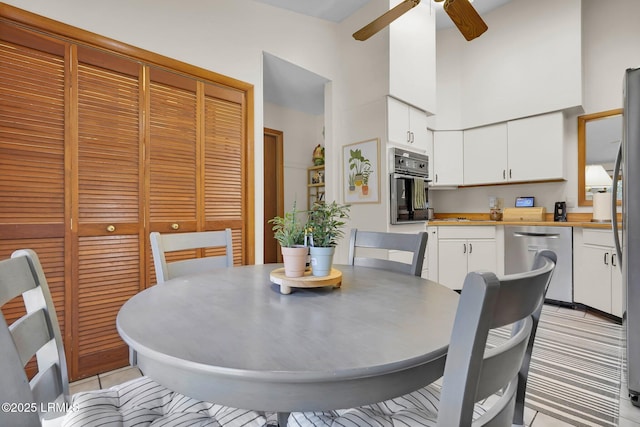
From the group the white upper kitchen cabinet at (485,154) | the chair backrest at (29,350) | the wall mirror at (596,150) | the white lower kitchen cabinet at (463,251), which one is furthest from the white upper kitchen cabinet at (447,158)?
the chair backrest at (29,350)

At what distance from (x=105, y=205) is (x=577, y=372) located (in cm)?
319

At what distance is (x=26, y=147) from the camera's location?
175 centimetres

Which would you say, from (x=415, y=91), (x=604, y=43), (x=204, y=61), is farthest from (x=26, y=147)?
(x=604, y=43)

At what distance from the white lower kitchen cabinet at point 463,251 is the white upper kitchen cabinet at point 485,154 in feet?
2.40

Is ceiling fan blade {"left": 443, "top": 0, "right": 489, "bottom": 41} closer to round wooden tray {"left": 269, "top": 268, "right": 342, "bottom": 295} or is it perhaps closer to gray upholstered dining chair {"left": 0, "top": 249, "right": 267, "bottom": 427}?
round wooden tray {"left": 269, "top": 268, "right": 342, "bottom": 295}

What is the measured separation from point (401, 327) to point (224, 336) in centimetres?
40

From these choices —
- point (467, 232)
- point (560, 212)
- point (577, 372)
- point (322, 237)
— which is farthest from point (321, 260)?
point (560, 212)

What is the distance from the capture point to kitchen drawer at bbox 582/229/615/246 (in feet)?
9.30

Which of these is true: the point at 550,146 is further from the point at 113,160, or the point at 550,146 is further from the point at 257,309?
the point at 113,160

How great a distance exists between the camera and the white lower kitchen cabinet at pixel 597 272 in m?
2.80

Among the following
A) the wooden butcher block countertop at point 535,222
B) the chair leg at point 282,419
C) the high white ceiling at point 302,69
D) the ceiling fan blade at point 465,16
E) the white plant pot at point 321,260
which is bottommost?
the chair leg at point 282,419

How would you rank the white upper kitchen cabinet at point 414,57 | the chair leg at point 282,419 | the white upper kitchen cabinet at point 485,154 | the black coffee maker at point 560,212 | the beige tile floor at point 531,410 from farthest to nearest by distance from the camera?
the white upper kitchen cabinet at point 485,154 → the black coffee maker at point 560,212 → the white upper kitchen cabinet at point 414,57 → the beige tile floor at point 531,410 → the chair leg at point 282,419

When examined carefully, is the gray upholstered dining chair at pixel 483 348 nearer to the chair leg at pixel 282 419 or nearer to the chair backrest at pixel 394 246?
the chair leg at pixel 282 419

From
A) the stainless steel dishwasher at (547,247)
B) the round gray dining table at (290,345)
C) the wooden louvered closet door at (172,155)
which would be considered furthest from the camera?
the stainless steel dishwasher at (547,247)
